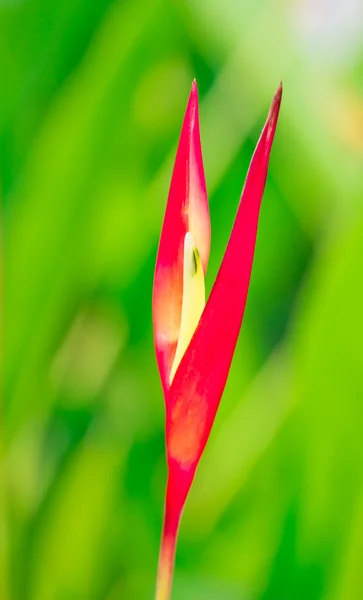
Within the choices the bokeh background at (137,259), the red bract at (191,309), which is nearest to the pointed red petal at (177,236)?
the red bract at (191,309)

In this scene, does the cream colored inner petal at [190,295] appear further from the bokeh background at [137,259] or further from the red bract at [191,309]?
the bokeh background at [137,259]

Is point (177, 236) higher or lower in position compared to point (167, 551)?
higher

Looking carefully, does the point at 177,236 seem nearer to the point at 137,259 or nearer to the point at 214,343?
the point at 214,343

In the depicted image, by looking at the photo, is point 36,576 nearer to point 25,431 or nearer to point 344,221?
point 25,431

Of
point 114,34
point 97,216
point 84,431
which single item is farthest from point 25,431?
point 114,34

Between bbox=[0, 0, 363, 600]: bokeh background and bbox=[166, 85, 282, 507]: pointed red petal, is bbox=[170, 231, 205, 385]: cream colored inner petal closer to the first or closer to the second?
bbox=[166, 85, 282, 507]: pointed red petal

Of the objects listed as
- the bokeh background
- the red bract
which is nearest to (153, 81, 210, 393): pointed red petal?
the red bract

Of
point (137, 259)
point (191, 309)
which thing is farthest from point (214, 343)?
point (137, 259)
